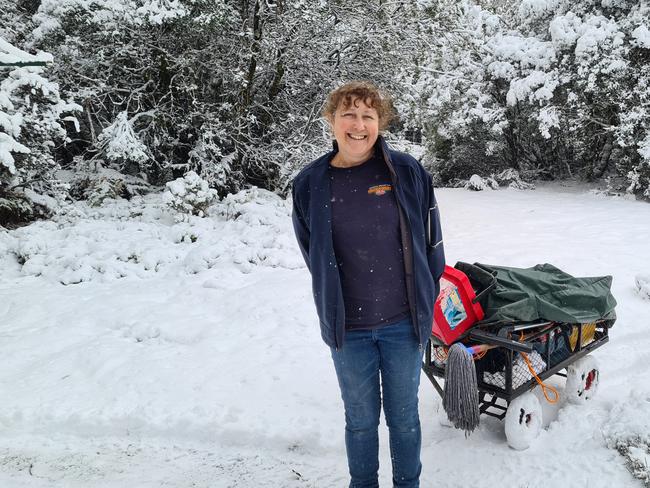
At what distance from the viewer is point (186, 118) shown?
9172 mm

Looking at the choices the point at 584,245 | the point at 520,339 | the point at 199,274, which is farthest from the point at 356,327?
the point at 584,245

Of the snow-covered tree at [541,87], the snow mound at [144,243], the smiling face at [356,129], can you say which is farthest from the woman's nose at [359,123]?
the snow-covered tree at [541,87]

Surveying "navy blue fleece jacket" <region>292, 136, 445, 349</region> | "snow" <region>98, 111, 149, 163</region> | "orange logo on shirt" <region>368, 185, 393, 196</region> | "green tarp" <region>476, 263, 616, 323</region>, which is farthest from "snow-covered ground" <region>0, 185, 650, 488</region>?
"orange logo on shirt" <region>368, 185, 393, 196</region>

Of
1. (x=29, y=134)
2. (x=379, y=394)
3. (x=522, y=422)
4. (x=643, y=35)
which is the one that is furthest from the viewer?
(x=643, y=35)

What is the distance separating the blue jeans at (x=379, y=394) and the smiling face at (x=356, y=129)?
2.56ft

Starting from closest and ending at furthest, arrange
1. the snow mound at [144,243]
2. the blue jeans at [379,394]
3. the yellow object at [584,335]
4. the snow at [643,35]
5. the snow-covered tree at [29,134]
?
1. the blue jeans at [379,394]
2. the yellow object at [584,335]
3. the snow mound at [144,243]
4. the snow-covered tree at [29,134]
5. the snow at [643,35]

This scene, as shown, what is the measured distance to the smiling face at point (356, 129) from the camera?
6.77ft

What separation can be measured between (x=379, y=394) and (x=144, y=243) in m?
5.34

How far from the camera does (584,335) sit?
3.38 meters

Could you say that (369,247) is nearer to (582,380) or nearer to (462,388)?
(462,388)

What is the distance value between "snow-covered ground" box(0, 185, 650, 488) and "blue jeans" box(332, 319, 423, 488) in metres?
0.45

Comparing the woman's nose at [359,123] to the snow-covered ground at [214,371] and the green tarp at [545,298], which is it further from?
the snow-covered ground at [214,371]

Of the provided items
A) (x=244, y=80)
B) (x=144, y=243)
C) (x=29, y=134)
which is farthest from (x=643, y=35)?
(x=29, y=134)

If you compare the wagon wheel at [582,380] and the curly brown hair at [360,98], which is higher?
the curly brown hair at [360,98]
